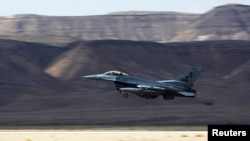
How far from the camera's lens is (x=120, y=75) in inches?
2822

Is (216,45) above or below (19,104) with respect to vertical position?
above

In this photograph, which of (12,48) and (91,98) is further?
(12,48)

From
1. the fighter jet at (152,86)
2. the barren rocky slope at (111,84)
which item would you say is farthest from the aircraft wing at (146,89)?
the barren rocky slope at (111,84)

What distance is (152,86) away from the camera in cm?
7294

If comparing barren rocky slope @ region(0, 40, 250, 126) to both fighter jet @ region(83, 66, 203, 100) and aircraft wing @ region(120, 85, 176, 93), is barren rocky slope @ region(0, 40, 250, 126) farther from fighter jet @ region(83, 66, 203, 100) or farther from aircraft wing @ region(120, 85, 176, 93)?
aircraft wing @ region(120, 85, 176, 93)

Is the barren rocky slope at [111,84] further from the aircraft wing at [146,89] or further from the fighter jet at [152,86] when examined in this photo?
the aircraft wing at [146,89]

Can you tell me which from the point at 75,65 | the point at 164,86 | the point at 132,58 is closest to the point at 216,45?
the point at 132,58

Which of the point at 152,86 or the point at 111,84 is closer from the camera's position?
the point at 152,86

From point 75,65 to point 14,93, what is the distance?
24845 millimetres

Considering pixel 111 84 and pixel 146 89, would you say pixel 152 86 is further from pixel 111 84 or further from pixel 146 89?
pixel 111 84

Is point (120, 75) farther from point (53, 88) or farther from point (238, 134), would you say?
point (53, 88)

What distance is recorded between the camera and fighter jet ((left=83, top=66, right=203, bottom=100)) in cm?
7119

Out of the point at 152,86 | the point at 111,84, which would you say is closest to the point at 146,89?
the point at 152,86

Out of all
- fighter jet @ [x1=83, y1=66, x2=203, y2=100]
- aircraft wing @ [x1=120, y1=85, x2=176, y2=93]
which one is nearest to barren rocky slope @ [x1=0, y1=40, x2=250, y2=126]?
fighter jet @ [x1=83, y1=66, x2=203, y2=100]
